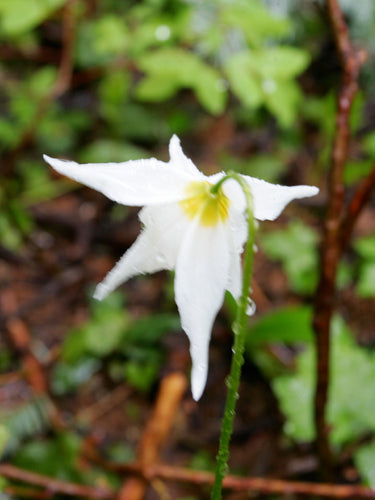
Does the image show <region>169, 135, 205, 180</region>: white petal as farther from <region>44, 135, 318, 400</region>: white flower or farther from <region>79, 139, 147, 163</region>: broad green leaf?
<region>79, 139, 147, 163</region>: broad green leaf

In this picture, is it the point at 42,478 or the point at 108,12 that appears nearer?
the point at 42,478

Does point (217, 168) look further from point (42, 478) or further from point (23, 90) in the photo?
point (42, 478)

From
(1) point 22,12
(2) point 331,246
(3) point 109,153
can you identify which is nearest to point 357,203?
(2) point 331,246

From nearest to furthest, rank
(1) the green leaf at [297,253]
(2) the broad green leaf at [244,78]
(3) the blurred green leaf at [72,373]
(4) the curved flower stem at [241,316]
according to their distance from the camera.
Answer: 1. (4) the curved flower stem at [241,316]
2. (2) the broad green leaf at [244,78]
3. (3) the blurred green leaf at [72,373]
4. (1) the green leaf at [297,253]

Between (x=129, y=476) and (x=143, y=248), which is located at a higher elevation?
(x=143, y=248)

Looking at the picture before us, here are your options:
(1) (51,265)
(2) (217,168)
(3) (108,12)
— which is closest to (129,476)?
(1) (51,265)

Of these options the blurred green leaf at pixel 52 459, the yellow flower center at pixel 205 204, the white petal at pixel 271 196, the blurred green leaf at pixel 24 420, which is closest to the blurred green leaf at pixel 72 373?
the blurred green leaf at pixel 24 420

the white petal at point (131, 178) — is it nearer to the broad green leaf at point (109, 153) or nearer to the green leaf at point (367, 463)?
the green leaf at point (367, 463)
